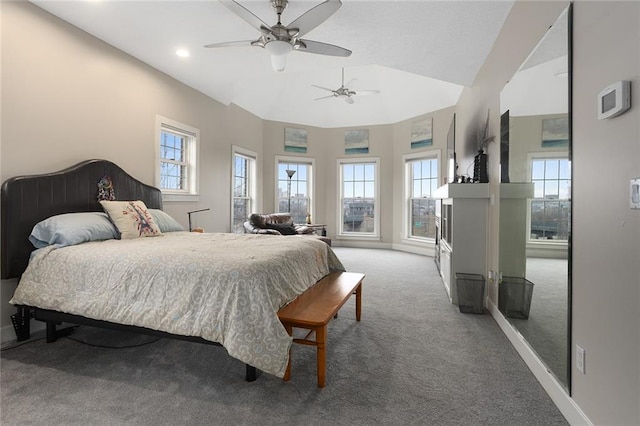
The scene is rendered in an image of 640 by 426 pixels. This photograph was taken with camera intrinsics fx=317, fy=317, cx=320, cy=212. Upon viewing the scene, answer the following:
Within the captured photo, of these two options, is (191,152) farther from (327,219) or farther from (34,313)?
(327,219)

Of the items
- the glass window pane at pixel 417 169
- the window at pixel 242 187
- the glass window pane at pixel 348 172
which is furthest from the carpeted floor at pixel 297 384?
the glass window pane at pixel 348 172

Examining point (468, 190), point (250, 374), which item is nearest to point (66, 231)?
point (250, 374)

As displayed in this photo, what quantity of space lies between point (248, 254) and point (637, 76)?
2.08 meters

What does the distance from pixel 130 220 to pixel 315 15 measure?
2.42 m

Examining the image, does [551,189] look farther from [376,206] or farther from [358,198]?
[358,198]

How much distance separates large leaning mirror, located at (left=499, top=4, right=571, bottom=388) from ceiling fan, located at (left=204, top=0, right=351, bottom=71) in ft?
4.74

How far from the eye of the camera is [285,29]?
2.69 meters

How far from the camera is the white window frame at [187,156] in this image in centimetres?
412

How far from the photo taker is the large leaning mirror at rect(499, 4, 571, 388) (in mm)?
1688

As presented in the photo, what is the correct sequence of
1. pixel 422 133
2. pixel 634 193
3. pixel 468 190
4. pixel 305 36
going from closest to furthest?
1. pixel 634 193
2. pixel 468 190
3. pixel 305 36
4. pixel 422 133

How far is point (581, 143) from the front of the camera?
154cm

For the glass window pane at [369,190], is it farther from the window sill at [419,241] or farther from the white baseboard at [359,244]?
the window sill at [419,241]

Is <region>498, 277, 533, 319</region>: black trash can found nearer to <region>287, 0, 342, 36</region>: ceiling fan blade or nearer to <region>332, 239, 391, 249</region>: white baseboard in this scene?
<region>287, 0, 342, 36</region>: ceiling fan blade

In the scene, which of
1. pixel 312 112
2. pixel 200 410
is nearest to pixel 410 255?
pixel 312 112
